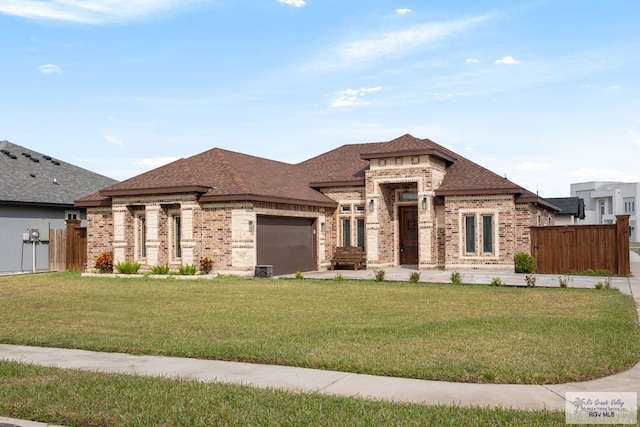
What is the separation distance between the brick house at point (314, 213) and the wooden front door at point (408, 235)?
0.16 ft

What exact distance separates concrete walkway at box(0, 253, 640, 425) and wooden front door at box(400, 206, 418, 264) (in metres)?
21.3

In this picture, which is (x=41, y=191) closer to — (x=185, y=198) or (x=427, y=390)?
(x=185, y=198)

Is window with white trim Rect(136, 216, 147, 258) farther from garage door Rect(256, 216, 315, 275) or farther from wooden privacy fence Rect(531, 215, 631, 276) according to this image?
wooden privacy fence Rect(531, 215, 631, 276)

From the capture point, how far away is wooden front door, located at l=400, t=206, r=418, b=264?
2948cm

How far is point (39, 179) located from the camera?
107 ft

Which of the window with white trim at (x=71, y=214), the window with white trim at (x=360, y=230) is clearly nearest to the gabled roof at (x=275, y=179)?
the window with white trim at (x=360, y=230)

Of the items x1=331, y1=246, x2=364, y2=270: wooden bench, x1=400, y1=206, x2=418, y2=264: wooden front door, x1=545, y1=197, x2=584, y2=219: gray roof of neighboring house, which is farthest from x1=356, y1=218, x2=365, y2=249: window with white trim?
x1=545, y1=197, x2=584, y2=219: gray roof of neighboring house

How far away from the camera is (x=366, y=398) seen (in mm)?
6672

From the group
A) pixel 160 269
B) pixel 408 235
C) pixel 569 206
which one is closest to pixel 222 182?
pixel 160 269

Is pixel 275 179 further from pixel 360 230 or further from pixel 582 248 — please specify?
pixel 582 248

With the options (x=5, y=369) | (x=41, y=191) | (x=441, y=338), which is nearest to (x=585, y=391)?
(x=441, y=338)

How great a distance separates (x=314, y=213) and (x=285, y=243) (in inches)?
110

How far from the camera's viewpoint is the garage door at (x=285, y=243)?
25.0 meters

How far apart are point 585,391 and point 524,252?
19523 mm
